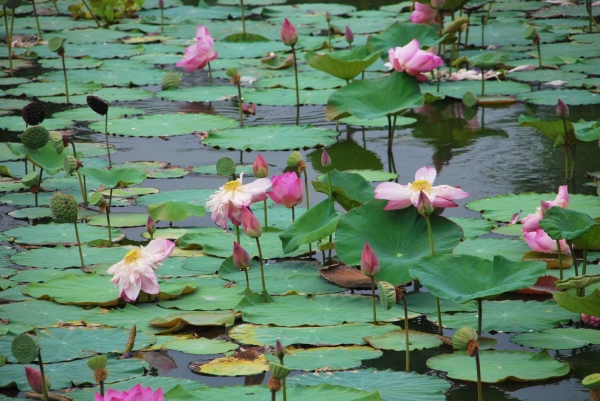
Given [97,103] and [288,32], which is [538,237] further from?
[288,32]

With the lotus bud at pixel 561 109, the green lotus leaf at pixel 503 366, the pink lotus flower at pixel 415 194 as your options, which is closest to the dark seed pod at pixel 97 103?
the pink lotus flower at pixel 415 194

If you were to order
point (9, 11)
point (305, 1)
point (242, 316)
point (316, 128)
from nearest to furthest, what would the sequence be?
point (242, 316) < point (316, 128) < point (9, 11) < point (305, 1)

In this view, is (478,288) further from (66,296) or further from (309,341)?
(66,296)

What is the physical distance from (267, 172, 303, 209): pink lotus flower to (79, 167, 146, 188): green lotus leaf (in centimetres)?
62

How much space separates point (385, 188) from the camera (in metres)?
2.14

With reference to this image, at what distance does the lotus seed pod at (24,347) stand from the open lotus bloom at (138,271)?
52cm

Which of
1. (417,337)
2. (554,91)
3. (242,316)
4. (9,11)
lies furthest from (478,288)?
(9,11)

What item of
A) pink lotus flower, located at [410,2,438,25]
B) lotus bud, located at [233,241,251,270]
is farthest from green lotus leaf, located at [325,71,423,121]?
pink lotus flower, located at [410,2,438,25]

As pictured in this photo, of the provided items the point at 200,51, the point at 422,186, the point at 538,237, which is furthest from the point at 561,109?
the point at 200,51

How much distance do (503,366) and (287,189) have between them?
921 mm

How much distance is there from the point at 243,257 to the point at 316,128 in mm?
1863

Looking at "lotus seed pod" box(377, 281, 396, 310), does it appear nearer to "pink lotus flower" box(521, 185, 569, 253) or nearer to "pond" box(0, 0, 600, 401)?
"pond" box(0, 0, 600, 401)

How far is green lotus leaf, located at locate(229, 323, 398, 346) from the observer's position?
194 centimetres

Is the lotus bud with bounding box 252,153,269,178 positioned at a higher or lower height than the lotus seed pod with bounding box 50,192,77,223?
higher
